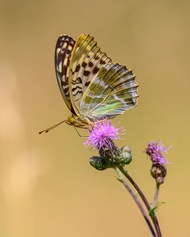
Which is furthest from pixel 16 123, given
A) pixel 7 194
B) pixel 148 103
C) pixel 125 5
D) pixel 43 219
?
pixel 125 5

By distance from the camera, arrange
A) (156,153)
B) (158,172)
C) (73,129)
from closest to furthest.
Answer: (158,172) < (156,153) < (73,129)

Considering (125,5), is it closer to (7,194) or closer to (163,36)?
(163,36)

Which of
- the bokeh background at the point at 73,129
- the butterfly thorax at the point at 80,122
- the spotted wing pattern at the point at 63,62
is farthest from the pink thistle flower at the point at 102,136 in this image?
the bokeh background at the point at 73,129

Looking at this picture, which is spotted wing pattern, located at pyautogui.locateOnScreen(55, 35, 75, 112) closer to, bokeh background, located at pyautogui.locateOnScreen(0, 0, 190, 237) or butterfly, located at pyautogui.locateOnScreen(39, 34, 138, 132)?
butterfly, located at pyautogui.locateOnScreen(39, 34, 138, 132)

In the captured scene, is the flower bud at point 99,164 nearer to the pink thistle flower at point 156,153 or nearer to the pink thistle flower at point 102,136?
the pink thistle flower at point 102,136

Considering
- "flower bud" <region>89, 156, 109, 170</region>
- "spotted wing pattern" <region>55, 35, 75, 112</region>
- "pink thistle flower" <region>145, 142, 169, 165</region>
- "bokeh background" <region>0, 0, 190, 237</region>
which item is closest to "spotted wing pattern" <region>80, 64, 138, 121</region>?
"spotted wing pattern" <region>55, 35, 75, 112</region>

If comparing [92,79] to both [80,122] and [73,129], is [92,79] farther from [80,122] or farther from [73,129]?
[73,129]

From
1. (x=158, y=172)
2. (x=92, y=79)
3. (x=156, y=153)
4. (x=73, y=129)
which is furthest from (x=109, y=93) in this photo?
(x=73, y=129)
